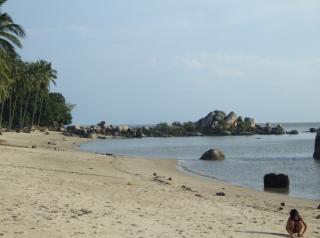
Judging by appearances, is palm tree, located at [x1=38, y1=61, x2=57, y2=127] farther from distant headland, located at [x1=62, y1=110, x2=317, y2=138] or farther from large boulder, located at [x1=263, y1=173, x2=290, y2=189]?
large boulder, located at [x1=263, y1=173, x2=290, y2=189]

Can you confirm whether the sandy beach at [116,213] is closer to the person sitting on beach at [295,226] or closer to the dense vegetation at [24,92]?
the person sitting on beach at [295,226]

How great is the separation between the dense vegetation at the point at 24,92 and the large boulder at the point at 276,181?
770 inches

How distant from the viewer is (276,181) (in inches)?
1151

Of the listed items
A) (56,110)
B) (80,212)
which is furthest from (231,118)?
(80,212)

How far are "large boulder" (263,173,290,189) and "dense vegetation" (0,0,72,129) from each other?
19546 mm

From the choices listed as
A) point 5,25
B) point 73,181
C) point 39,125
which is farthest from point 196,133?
point 73,181

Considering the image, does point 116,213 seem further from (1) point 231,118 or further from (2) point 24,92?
(1) point 231,118

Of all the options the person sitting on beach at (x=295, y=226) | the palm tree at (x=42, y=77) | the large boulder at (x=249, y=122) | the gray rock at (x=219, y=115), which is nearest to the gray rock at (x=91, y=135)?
the palm tree at (x=42, y=77)

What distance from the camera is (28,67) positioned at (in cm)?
8300

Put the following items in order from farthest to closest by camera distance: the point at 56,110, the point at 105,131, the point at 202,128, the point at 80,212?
1. the point at 202,128
2. the point at 105,131
3. the point at 56,110
4. the point at 80,212

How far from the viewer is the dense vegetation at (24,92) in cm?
3547

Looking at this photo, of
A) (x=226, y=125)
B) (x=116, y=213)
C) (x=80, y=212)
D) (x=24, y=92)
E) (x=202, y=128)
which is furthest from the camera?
(x=202, y=128)

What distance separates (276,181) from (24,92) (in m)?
57.9

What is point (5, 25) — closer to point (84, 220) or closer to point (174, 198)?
point (174, 198)
